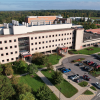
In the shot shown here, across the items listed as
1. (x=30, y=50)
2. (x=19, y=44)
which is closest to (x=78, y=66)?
(x=30, y=50)

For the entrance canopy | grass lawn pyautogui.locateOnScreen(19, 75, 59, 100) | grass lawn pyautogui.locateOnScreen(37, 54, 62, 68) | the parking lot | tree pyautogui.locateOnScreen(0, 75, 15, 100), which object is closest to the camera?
tree pyautogui.locateOnScreen(0, 75, 15, 100)

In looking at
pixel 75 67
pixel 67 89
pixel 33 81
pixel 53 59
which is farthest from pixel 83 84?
pixel 53 59

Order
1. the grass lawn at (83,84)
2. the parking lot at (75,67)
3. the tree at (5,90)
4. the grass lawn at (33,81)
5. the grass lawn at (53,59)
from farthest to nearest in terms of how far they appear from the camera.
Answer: the grass lawn at (53,59)
the parking lot at (75,67)
the grass lawn at (83,84)
the grass lawn at (33,81)
the tree at (5,90)

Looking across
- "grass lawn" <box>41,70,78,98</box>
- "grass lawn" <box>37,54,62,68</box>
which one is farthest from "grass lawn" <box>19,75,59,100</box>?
"grass lawn" <box>37,54,62,68</box>

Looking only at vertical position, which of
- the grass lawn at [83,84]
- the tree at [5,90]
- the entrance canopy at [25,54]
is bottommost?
the grass lawn at [83,84]

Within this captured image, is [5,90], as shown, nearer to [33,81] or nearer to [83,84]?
[33,81]

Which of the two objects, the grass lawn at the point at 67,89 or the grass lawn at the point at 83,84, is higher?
the grass lawn at the point at 83,84

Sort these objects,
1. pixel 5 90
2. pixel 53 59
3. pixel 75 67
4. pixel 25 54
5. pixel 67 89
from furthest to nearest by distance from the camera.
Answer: pixel 53 59, pixel 25 54, pixel 75 67, pixel 67 89, pixel 5 90

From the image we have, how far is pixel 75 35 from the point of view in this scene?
2650 inches

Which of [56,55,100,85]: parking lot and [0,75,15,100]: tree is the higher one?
[0,75,15,100]: tree

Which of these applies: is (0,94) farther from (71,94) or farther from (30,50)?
(30,50)

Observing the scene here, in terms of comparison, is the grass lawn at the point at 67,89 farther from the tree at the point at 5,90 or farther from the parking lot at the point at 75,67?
the tree at the point at 5,90

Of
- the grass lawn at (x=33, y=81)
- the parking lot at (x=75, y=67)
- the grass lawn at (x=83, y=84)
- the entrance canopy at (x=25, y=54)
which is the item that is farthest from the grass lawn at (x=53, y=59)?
the grass lawn at (x=83, y=84)

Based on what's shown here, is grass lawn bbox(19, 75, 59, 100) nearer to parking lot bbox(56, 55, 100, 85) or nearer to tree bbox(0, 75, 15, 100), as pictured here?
tree bbox(0, 75, 15, 100)
